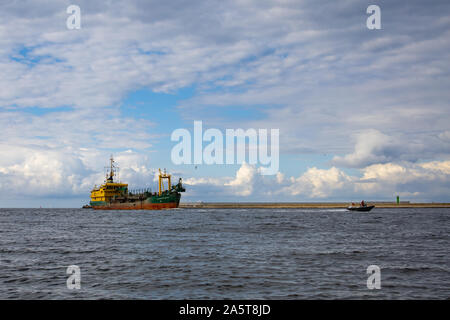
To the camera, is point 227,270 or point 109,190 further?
point 109,190

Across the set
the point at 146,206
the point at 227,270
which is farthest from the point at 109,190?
the point at 227,270

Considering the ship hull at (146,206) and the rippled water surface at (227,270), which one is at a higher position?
the rippled water surface at (227,270)

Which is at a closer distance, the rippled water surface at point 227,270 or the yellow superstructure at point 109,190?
the rippled water surface at point 227,270

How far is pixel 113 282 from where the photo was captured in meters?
19.0

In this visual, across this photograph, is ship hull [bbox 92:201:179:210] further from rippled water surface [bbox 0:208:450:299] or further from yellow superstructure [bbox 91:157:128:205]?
rippled water surface [bbox 0:208:450:299]

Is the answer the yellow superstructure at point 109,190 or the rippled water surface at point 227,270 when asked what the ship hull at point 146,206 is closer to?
the yellow superstructure at point 109,190

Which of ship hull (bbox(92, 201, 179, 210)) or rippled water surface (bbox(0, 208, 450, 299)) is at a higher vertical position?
rippled water surface (bbox(0, 208, 450, 299))

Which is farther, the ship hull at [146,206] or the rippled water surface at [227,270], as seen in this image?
the ship hull at [146,206]

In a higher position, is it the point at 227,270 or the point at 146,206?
the point at 227,270

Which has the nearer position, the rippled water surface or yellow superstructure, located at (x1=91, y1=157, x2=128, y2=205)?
the rippled water surface

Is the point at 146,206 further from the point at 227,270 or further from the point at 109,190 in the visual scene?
the point at 227,270

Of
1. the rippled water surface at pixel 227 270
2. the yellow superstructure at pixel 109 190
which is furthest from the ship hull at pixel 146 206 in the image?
the rippled water surface at pixel 227 270

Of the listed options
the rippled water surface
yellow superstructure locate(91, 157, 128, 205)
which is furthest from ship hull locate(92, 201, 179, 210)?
the rippled water surface
